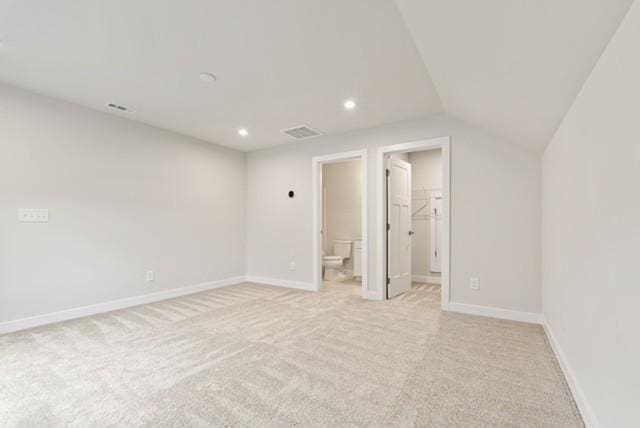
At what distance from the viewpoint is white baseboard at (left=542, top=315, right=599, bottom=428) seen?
4.78 ft

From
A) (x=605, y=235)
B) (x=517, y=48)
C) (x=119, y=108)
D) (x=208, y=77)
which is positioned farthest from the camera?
(x=119, y=108)

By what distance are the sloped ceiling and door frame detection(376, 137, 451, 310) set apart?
0.95 metres

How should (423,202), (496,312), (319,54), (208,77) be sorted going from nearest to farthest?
(319,54), (208,77), (496,312), (423,202)

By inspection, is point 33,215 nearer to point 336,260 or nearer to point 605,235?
point 336,260

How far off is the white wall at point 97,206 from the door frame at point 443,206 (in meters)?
2.57

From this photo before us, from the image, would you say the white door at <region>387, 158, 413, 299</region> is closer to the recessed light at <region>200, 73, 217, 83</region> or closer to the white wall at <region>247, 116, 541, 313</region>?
the white wall at <region>247, 116, 541, 313</region>

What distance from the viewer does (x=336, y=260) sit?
5445 millimetres

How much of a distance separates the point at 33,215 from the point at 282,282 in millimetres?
3131

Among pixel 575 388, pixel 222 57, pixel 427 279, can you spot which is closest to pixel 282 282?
pixel 427 279

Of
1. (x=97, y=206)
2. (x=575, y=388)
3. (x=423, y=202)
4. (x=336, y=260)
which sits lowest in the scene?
(x=575, y=388)

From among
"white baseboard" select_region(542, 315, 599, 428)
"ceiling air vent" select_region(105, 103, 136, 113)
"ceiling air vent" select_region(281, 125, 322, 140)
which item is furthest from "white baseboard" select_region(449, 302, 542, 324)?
"ceiling air vent" select_region(105, 103, 136, 113)

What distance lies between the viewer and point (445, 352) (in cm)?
237

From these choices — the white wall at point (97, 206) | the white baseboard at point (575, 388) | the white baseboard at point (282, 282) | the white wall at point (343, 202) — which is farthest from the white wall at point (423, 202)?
the white wall at point (97, 206)

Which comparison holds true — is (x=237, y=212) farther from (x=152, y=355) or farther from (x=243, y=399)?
(x=243, y=399)
